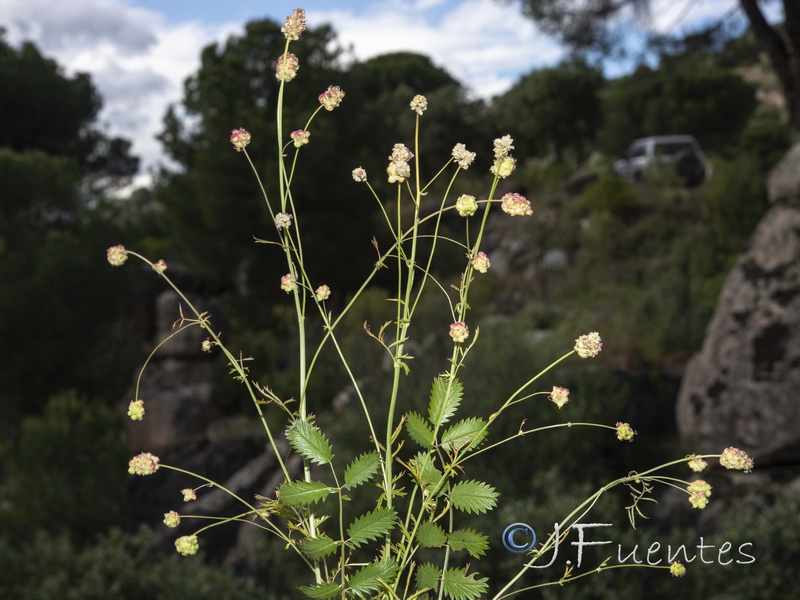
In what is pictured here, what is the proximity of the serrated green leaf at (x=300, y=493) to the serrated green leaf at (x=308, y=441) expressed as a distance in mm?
32

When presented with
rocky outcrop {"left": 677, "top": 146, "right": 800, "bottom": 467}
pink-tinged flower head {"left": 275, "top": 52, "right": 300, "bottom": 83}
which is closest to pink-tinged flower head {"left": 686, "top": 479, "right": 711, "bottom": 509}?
pink-tinged flower head {"left": 275, "top": 52, "right": 300, "bottom": 83}

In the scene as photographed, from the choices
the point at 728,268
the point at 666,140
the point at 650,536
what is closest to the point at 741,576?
the point at 650,536

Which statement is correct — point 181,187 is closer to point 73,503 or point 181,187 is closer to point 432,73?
point 73,503

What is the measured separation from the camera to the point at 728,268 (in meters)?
9.24

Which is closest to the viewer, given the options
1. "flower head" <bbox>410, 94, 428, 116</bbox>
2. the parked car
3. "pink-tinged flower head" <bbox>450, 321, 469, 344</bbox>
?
"pink-tinged flower head" <bbox>450, 321, 469, 344</bbox>

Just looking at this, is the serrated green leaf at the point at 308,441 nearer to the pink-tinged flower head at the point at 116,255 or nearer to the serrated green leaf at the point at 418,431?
the serrated green leaf at the point at 418,431

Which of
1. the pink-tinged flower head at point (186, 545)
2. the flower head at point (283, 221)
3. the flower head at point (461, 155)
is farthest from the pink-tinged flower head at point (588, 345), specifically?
the pink-tinged flower head at point (186, 545)

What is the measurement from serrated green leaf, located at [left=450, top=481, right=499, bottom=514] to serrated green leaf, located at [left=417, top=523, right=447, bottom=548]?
37mm

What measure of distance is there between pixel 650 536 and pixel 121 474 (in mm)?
5519

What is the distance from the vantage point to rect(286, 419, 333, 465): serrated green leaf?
3.03ft

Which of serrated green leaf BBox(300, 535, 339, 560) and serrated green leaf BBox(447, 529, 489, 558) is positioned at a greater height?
serrated green leaf BBox(300, 535, 339, 560)

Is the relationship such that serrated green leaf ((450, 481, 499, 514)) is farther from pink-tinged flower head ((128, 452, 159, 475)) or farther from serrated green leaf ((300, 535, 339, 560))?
pink-tinged flower head ((128, 452, 159, 475))

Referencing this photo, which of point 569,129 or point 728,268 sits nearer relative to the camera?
point 728,268

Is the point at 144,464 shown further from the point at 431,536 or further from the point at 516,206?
the point at 516,206
